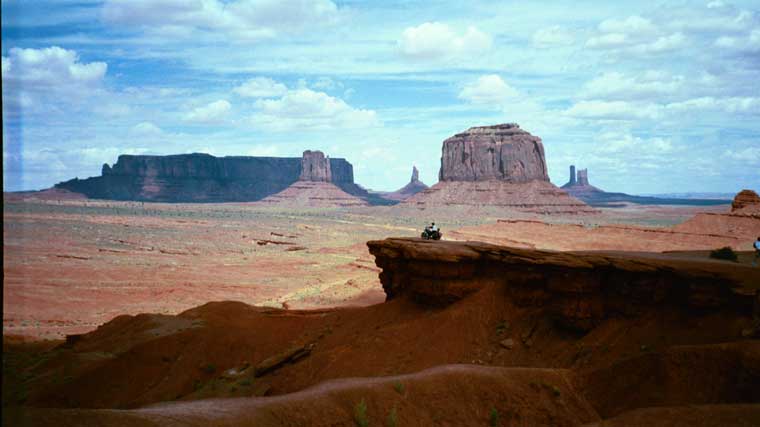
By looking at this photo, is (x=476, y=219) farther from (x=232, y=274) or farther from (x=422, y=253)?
(x=422, y=253)

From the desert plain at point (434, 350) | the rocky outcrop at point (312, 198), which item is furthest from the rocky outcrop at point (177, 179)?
the desert plain at point (434, 350)

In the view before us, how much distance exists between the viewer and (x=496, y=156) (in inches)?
5123

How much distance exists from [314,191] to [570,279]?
6429 inches

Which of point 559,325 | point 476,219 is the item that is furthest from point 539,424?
point 476,219

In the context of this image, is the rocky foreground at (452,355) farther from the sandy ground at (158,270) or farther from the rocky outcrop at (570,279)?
the sandy ground at (158,270)

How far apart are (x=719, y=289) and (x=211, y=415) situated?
29.0ft

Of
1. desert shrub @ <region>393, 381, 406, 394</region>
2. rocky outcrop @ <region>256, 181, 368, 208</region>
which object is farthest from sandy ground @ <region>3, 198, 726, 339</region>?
rocky outcrop @ <region>256, 181, 368, 208</region>

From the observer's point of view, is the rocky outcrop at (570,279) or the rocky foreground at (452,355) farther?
the rocky outcrop at (570,279)

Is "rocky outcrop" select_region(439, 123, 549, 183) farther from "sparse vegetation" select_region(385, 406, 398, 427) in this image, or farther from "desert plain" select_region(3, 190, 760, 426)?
"sparse vegetation" select_region(385, 406, 398, 427)

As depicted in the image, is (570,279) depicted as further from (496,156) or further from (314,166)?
(314,166)

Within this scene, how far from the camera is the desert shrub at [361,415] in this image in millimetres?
8164

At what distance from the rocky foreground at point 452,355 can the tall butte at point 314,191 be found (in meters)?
146

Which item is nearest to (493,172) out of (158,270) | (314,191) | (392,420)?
(314,191)

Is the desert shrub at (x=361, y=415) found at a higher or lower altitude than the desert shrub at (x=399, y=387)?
lower
